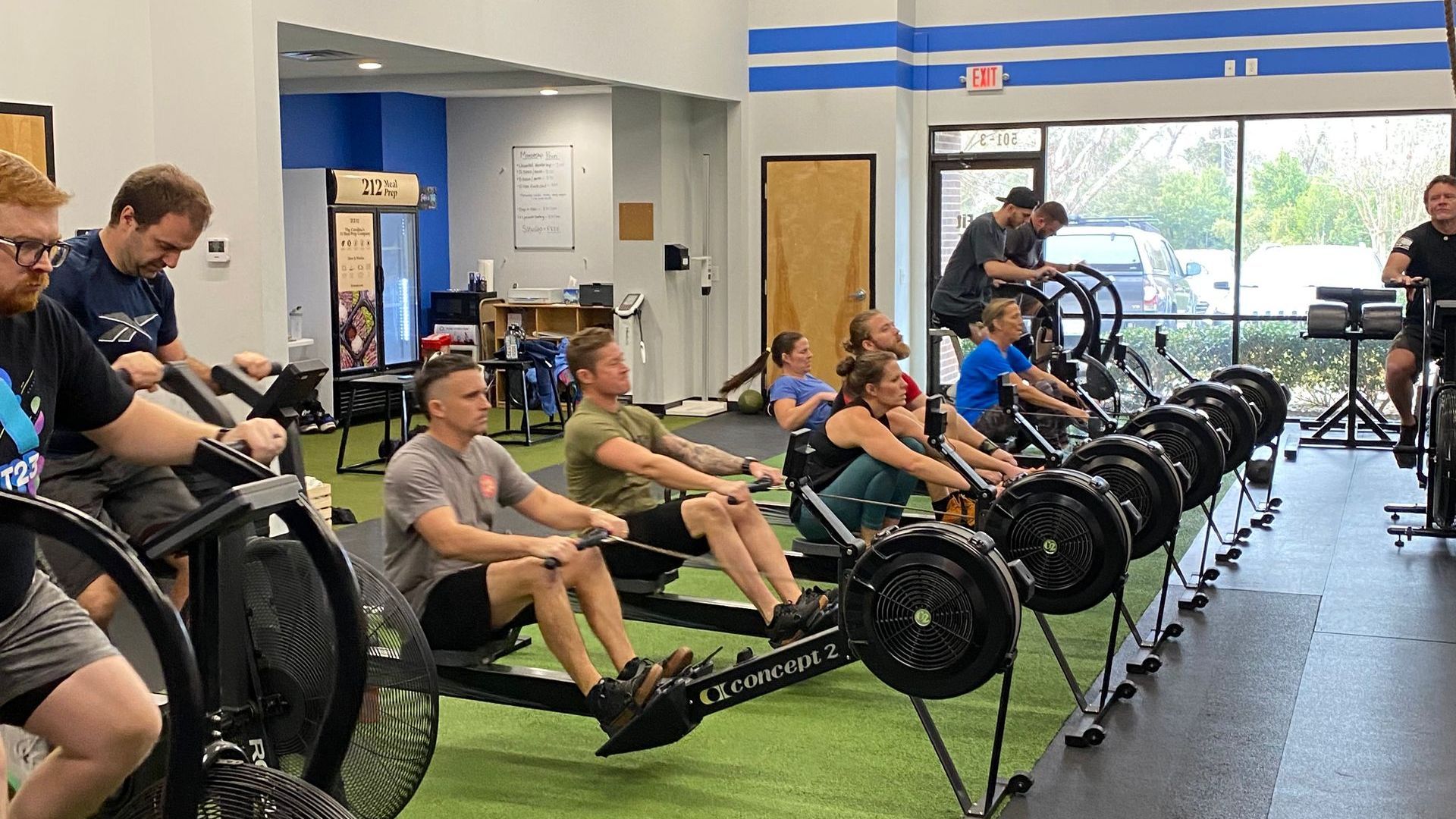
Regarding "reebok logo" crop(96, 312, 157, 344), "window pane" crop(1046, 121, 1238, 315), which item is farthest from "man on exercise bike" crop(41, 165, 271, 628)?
"window pane" crop(1046, 121, 1238, 315)

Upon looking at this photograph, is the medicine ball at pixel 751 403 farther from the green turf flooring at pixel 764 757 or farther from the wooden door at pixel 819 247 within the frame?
the green turf flooring at pixel 764 757

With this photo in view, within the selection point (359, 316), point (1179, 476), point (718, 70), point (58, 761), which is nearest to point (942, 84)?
point (718, 70)

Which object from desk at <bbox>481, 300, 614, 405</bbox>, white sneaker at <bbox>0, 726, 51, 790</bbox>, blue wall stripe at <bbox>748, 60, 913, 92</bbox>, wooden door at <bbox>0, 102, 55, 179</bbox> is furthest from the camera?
desk at <bbox>481, 300, 614, 405</bbox>

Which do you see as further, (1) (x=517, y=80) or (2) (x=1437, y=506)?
(1) (x=517, y=80)

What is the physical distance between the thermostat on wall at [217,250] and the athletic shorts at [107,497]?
3.52 m

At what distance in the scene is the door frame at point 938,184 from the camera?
1173 centimetres

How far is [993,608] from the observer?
11.6 feet

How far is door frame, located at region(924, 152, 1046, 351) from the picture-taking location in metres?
11.7

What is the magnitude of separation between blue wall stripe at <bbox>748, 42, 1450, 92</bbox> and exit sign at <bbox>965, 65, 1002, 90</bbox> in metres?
0.08

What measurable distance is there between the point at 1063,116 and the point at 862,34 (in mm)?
1734

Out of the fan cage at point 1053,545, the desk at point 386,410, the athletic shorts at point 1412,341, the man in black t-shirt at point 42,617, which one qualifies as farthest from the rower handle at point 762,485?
the athletic shorts at point 1412,341

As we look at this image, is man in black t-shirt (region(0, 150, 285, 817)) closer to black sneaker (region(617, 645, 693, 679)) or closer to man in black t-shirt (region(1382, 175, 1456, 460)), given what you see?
black sneaker (region(617, 645, 693, 679))

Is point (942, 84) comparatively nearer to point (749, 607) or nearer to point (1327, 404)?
point (1327, 404)

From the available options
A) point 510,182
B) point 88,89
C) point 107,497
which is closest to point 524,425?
point 88,89
